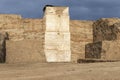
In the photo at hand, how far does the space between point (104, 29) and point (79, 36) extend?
1463 millimetres

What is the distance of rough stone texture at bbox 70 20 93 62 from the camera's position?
1917 centimetres

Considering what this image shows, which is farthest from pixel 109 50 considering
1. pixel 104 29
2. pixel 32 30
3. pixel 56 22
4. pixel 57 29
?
pixel 32 30

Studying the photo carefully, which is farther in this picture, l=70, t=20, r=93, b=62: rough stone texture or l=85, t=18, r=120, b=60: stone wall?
l=70, t=20, r=93, b=62: rough stone texture

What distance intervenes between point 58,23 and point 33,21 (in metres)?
1.38

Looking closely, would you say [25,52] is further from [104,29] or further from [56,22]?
[104,29]

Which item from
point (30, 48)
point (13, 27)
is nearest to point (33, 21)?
point (13, 27)

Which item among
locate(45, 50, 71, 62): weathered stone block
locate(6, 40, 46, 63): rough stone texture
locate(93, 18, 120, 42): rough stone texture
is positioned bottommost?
locate(45, 50, 71, 62): weathered stone block

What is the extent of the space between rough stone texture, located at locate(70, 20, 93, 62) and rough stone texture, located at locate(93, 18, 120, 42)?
0.34 metres

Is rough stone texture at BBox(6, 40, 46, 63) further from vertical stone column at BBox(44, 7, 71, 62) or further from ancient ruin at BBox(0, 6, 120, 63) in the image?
vertical stone column at BBox(44, 7, 71, 62)

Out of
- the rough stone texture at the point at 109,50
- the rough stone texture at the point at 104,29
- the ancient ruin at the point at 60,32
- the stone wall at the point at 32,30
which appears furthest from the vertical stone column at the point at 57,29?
the rough stone texture at the point at 109,50

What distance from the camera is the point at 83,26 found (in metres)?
19.6

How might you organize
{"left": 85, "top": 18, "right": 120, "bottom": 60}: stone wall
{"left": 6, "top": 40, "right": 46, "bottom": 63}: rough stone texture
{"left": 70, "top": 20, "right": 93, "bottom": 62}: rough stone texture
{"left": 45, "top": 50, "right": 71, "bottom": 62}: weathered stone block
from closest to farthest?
{"left": 6, "top": 40, "right": 46, "bottom": 63}: rough stone texture
{"left": 85, "top": 18, "right": 120, "bottom": 60}: stone wall
{"left": 45, "top": 50, "right": 71, "bottom": 62}: weathered stone block
{"left": 70, "top": 20, "right": 93, "bottom": 62}: rough stone texture

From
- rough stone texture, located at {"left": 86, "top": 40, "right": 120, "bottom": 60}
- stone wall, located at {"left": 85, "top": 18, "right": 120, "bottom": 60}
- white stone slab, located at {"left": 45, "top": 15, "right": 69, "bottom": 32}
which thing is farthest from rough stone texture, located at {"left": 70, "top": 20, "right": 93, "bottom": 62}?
rough stone texture, located at {"left": 86, "top": 40, "right": 120, "bottom": 60}

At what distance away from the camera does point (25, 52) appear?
50.2 feet
